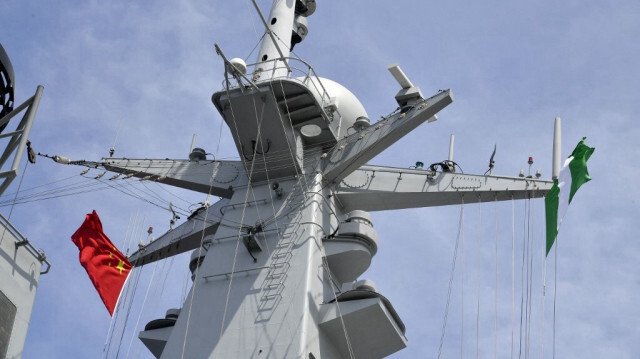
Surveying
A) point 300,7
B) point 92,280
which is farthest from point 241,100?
point 300,7

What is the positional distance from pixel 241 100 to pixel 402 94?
325cm

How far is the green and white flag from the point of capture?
17156mm

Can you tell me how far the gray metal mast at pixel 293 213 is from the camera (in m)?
16.1

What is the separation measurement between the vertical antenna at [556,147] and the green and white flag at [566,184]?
4.6 inches

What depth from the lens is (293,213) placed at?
18141mm

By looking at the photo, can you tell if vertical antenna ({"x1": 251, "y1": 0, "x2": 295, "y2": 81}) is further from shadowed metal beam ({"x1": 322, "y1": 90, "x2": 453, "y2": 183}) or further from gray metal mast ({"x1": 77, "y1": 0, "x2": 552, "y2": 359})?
shadowed metal beam ({"x1": 322, "y1": 90, "x2": 453, "y2": 183})

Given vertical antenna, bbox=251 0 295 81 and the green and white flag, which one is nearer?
the green and white flag

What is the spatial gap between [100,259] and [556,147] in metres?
9.02

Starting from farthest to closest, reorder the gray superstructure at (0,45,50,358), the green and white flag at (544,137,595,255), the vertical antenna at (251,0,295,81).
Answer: the vertical antenna at (251,0,295,81)
the green and white flag at (544,137,595,255)
the gray superstructure at (0,45,50,358)

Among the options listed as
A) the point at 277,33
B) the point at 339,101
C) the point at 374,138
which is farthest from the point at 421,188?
the point at 277,33

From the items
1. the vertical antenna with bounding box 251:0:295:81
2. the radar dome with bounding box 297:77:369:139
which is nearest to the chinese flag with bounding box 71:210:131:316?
the vertical antenna with bounding box 251:0:295:81

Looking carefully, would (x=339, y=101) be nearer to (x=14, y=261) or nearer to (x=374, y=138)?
(x=374, y=138)

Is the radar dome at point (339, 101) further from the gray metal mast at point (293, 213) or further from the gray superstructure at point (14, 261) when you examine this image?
the gray superstructure at point (14, 261)

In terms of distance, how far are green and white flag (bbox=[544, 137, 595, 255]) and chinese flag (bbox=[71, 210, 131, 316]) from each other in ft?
26.8
